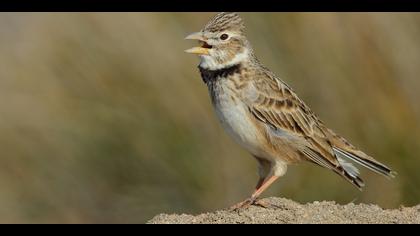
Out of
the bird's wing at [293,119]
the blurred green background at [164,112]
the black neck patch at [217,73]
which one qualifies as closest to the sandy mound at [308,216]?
the bird's wing at [293,119]

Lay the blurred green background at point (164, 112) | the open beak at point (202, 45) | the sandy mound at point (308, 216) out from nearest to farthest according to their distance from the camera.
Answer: the sandy mound at point (308, 216), the open beak at point (202, 45), the blurred green background at point (164, 112)

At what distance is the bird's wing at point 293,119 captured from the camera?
32.2 feet

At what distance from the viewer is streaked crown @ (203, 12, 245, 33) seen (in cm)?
999

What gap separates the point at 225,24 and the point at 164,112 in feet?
8.62

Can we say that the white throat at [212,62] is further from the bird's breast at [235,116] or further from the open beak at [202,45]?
the bird's breast at [235,116]

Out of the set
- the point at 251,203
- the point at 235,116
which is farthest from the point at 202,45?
the point at 251,203

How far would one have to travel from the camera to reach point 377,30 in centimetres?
1178

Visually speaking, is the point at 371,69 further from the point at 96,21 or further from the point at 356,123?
the point at 96,21

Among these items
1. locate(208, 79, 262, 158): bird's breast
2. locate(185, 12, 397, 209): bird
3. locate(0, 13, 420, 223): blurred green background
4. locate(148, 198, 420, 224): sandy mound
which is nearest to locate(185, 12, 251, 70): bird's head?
locate(185, 12, 397, 209): bird

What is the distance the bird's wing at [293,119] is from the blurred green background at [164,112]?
1325 mm

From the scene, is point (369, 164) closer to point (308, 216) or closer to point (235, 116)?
point (235, 116)

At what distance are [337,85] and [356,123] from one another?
44cm

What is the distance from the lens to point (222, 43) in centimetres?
997
